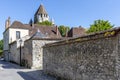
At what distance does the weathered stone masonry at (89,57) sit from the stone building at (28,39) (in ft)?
28.9

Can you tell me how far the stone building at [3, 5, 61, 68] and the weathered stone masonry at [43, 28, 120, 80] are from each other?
8.82m

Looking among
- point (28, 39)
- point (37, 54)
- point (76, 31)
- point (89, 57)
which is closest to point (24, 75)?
point (37, 54)

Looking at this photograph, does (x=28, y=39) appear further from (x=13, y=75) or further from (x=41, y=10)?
(x=41, y=10)

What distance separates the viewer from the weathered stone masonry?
7.38 meters

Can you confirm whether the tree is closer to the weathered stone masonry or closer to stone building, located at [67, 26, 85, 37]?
stone building, located at [67, 26, 85, 37]

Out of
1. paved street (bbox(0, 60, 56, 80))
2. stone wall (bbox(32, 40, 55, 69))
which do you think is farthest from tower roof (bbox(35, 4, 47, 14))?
paved street (bbox(0, 60, 56, 80))

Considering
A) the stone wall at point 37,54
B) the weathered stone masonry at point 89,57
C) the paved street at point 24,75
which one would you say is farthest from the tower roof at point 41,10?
the weathered stone masonry at point 89,57

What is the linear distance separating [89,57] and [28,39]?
15902 millimetres

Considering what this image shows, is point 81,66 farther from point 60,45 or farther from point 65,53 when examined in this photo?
point 60,45

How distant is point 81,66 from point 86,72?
0.62 m

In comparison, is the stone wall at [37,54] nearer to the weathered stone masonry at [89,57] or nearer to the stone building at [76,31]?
the weathered stone masonry at [89,57]

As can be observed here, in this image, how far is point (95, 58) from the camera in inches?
337

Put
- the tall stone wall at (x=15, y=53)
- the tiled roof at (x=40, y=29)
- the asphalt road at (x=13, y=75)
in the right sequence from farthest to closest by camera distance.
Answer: the tiled roof at (x=40, y=29), the tall stone wall at (x=15, y=53), the asphalt road at (x=13, y=75)

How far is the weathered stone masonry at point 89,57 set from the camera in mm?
7383
